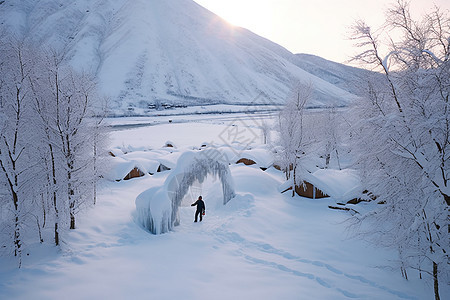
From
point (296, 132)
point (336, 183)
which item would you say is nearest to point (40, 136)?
point (296, 132)

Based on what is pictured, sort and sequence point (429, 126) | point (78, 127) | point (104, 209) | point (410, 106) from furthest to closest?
point (104, 209) < point (78, 127) < point (410, 106) < point (429, 126)

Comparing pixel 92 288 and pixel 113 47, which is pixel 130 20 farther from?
pixel 92 288

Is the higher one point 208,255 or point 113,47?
point 113,47

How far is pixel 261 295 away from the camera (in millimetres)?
6566

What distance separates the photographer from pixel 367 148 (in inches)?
303

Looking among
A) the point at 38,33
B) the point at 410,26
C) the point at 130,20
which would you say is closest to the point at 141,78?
the point at 130,20

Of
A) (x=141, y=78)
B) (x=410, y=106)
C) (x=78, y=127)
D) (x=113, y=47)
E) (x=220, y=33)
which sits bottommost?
(x=78, y=127)

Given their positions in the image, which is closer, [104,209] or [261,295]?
[261,295]

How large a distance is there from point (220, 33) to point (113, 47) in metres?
87.4

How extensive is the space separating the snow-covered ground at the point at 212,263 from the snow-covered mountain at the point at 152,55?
114m

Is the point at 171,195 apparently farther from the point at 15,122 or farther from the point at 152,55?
the point at 152,55

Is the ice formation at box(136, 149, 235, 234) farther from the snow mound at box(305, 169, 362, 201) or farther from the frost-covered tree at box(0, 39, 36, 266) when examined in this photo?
the snow mound at box(305, 169, 362, 201)

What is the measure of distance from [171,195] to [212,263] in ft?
13.0

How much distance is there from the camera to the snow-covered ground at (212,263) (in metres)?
6.77
